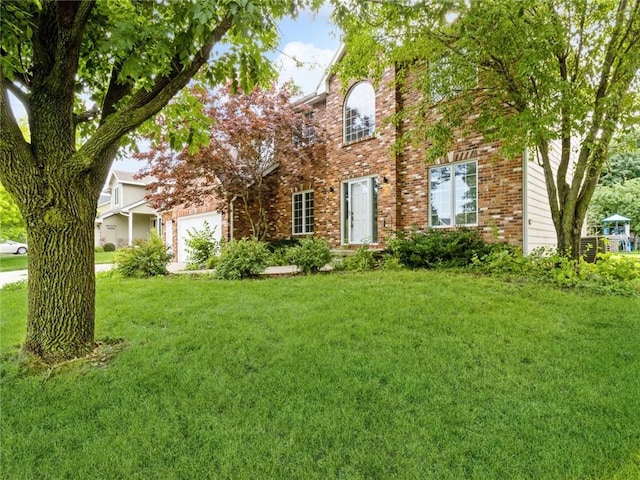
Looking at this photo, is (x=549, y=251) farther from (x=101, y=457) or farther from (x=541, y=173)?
(x=101, y=457)

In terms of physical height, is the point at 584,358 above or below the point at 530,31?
below

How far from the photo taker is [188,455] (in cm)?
224

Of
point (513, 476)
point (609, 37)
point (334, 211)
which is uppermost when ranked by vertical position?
point (609, 37)

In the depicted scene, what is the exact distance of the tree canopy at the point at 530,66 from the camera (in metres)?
5.52

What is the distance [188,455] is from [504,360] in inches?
112

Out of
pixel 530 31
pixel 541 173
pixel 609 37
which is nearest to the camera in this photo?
pixel 530 31

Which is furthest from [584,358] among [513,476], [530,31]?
[530,31]

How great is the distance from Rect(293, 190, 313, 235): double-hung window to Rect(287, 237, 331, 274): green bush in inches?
172

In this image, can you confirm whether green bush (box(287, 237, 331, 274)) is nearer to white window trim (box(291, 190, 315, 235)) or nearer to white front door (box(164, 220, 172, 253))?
white window trim (box(291, 190, 315, 235))

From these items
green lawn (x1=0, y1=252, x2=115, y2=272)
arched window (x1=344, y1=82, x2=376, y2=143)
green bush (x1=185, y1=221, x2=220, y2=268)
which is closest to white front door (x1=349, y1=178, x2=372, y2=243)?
arched window (x1=344, y1=82, x2=376, y2=143)

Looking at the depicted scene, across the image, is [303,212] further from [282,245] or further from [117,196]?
[117,196]

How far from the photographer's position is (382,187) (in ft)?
35.6

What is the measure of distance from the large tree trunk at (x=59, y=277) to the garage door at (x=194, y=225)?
10.2 meters

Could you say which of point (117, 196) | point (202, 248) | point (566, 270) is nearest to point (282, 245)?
point (202, 248)
